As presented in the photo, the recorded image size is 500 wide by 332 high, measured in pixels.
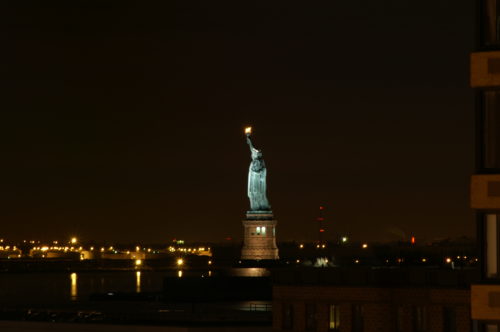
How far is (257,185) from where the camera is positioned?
429 feet

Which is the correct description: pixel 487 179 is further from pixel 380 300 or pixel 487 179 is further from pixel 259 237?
pixel 259 237

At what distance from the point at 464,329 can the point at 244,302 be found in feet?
176

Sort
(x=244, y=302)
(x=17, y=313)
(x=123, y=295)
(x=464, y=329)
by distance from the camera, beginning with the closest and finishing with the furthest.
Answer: (x=464, y=329)
(x=17, y=313)
(x=244, y=302)
(x=123, y=295)

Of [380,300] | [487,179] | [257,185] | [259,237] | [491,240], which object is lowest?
[380,300]

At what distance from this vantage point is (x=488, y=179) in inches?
698

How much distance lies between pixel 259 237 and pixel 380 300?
84878 mm

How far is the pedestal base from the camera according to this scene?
12850 cm

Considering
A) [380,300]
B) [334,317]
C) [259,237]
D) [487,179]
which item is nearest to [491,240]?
[487,179]

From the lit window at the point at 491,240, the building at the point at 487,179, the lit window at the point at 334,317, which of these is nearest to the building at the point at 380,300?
the lit window at the point at 334,317

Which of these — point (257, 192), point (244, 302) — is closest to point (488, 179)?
point (244, 302)

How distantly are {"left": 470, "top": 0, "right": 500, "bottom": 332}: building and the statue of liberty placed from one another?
371 ft

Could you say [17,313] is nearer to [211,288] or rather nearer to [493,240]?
[211,288]

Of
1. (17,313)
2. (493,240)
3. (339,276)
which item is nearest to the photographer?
(493,240)

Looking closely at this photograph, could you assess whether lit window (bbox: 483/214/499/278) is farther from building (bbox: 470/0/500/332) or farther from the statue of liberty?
the statue of liberty
